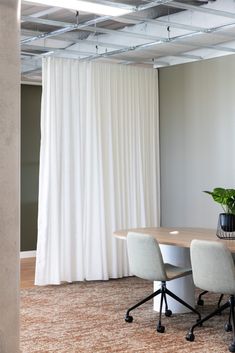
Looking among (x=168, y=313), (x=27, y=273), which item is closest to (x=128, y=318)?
(x=168, y=313)

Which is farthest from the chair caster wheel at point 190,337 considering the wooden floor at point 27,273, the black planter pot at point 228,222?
the wooden floor at point 27,273

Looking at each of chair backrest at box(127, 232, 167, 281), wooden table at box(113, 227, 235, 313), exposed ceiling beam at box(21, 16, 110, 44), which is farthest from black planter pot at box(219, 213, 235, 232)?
A: exposed ceiling beam at box(21, 16, 110, 44)

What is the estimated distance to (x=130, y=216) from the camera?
9.02 meters

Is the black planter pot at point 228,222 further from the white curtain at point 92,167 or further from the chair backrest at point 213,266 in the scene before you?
the white curtain at point 92,167

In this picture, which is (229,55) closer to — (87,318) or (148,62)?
(148,62)

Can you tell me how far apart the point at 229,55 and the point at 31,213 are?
4513 millimetres

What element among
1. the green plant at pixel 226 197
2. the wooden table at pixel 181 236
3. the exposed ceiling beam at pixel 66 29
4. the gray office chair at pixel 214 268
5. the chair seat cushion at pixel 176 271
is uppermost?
the exposed ceiling beam at pixel 66 29

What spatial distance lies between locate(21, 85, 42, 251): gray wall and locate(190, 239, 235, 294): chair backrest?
5837 millimetres

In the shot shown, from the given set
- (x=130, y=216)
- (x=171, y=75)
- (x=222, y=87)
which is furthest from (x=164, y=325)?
(x=171, y=75)

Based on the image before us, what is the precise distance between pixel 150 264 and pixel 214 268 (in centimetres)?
80

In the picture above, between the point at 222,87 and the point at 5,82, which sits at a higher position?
the point at 222,87

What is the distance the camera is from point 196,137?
9016 millimetres

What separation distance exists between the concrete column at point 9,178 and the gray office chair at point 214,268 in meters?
2.51

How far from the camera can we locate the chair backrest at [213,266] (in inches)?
212
